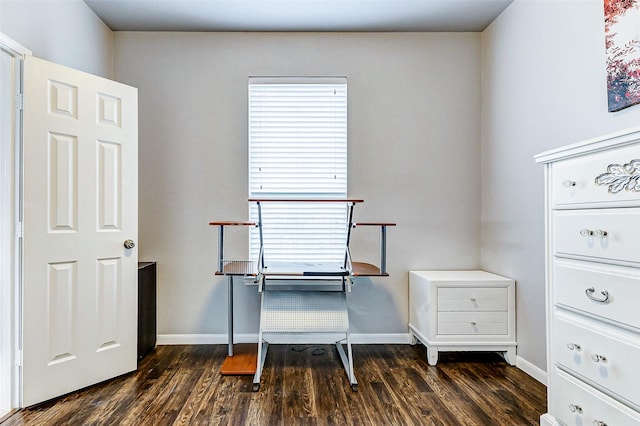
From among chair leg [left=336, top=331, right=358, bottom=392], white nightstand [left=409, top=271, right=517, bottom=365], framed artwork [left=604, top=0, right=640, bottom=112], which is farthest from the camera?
white nightstand [left=409, top=271, right=517, bottom=365]

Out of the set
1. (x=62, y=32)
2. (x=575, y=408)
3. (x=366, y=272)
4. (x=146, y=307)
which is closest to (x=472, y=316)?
(x=366, y=272)

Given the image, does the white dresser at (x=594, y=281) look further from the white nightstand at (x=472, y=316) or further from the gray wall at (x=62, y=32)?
the gray wall at (x=62, y=32)

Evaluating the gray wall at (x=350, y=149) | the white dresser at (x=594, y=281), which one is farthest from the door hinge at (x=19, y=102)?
the white dresser at (x=594, y=281)

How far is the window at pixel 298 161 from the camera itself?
3.10 m

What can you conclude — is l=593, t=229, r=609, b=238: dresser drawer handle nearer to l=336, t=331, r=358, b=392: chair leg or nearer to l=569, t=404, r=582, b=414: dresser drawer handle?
l=569, t=404, r=582, b=414: dresser drawer handle

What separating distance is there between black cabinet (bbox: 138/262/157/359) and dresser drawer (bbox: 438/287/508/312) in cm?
227

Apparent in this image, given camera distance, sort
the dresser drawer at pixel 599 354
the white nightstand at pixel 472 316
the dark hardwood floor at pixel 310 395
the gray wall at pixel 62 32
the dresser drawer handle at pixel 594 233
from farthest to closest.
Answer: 1. the white nightstand at pixel 472 316
2. the gray wall at pixel 62 32
3. the dark hardwood floor at pixel 310 395
4. the dresser drawer handle at pixel 594 233
5. the dresser drawer at pixel 599 354

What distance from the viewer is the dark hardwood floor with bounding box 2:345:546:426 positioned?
198 cm

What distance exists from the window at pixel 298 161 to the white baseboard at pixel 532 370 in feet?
5.06

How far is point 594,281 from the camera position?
1.39m

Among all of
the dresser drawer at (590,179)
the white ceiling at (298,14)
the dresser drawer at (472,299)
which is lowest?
the dresser drawer at (472,299)

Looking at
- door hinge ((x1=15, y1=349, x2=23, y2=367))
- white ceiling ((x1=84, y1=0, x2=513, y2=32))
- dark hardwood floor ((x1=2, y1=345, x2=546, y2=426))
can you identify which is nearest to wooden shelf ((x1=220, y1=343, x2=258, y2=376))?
dark hardwood floor ((x1=2, y1=345, x2=546, y2=426))

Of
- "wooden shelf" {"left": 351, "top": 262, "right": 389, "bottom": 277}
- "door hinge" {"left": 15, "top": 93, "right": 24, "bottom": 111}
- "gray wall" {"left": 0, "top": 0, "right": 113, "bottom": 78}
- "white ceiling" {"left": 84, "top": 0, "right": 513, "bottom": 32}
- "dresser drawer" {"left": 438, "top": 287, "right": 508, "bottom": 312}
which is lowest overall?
"dresser drawer" {"left": 438, "top": 287, "right": 508, "bottom": 312}

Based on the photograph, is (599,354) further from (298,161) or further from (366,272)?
(298,161)
